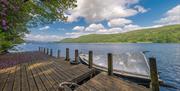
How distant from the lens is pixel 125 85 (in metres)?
7.28

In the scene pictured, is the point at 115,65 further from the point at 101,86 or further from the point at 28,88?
the point at 28,88

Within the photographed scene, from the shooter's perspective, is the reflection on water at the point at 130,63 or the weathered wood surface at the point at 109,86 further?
the reflection on water at the point at 130,63

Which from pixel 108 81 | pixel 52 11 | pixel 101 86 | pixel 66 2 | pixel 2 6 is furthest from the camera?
pixel 52 11

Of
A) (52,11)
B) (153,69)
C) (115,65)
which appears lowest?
(115,65)

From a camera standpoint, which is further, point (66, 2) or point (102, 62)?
point (102, 62)

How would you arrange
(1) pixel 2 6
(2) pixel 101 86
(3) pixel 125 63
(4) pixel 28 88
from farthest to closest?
1. (3) pixel 125 63
2. (2) pixel 101 86
3. (4) pixel 28 88
4. (1) pixel 2 6

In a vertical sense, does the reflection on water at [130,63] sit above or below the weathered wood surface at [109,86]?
below

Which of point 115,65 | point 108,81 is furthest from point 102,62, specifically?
point 108,81

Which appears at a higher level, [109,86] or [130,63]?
[109,86]

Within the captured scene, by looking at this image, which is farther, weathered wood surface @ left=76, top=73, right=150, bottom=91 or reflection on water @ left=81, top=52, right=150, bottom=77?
reflection on water @ left=81, top=52, right=150, bottom=77

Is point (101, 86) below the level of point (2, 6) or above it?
below

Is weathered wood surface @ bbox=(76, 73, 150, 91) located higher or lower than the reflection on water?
higher

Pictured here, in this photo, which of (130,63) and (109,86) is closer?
(109,86)

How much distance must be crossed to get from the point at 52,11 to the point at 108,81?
11327 millimetres
